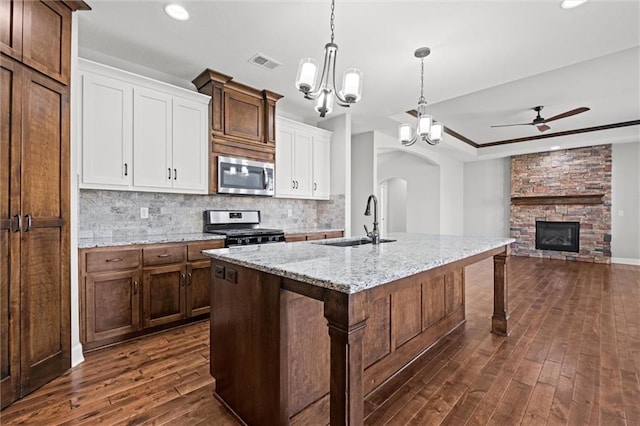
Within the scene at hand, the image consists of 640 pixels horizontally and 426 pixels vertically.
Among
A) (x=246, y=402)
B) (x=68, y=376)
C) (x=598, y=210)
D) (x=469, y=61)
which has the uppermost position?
(x=469, y=61)

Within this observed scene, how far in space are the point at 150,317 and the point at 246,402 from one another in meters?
1.62

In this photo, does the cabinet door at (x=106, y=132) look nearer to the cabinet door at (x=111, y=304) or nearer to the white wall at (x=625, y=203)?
the cabinet door at (x=111, y=304)

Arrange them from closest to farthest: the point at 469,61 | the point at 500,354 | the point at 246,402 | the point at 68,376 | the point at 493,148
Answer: the point at 246,402 → the point at 68,376 → the point at 500,354 → the point at 469,61 → the point at 493,148

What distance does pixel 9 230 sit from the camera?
1786 millimetres

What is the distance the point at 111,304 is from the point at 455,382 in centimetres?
275

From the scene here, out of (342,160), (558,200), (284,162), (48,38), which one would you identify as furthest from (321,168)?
(558,200)

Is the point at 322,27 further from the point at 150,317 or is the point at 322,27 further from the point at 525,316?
the point at 525,316

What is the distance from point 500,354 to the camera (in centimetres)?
242

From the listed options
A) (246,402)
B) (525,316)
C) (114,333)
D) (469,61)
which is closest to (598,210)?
(525,316)

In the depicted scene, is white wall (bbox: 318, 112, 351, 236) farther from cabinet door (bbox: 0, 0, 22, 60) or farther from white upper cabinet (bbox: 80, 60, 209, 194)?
cabinet door (bbox: 0, 0, 22, 60)

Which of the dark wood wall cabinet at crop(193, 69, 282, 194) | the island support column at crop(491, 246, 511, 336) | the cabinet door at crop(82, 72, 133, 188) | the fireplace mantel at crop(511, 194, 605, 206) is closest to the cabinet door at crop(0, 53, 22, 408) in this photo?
the cabinet door at crop(82, 72, 133, 188)

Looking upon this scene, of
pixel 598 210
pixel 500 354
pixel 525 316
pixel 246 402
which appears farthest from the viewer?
pixel 598 210

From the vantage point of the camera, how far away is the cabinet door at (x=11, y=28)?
5.75ft

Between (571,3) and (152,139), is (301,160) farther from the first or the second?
(571,3)
